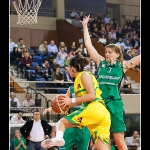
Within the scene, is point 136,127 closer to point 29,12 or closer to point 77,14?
point 29,12

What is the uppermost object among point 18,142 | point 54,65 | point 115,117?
point 54,65

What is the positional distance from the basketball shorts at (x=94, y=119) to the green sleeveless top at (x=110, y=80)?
58cm

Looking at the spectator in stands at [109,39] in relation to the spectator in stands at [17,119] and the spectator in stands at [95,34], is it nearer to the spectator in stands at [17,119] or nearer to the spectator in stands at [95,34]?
the spectator in stands at [95,34]

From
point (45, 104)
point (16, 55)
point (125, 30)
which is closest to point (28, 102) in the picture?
point (45, 104)

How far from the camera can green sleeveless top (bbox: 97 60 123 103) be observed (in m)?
6.07

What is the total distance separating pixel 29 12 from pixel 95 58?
25.3ft

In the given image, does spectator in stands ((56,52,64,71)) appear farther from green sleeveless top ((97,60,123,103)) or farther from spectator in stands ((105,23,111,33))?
green sleeveless top ((97,60,123,103))

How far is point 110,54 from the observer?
20.0 ft

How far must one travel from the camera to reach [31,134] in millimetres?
10195

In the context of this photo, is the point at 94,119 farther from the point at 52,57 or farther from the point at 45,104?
the point at 52,57

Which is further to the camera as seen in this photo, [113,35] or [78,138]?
[113,35]

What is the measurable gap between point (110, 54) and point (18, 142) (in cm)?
547

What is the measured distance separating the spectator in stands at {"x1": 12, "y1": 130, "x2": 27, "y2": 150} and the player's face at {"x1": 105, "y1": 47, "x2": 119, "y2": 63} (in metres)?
5.23
